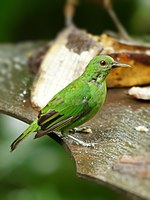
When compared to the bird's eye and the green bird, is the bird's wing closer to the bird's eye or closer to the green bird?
the green bird

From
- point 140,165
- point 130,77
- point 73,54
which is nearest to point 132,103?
point 130,77

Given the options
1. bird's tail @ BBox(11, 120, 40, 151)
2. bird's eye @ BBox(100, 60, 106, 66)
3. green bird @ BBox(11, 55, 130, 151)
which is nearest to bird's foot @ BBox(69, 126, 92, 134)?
green bird @ BBox(11, 55, 130, 151)

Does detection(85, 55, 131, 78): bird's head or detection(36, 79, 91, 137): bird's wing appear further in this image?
detection(85, 55, 131, 78): bird's head

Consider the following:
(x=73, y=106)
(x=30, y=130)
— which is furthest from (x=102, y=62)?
(x=30, y=130)

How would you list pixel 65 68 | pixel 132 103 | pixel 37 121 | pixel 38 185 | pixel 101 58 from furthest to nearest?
pixel 38 185, pixel 65 68, pixel 132 103, pixel 101 58, pixel 37 121

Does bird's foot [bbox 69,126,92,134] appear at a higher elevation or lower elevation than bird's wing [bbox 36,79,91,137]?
lower

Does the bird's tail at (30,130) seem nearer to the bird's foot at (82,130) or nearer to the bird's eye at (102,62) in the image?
the bird's foot at (82,130)

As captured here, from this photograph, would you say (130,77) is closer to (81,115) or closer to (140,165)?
(81,115)
